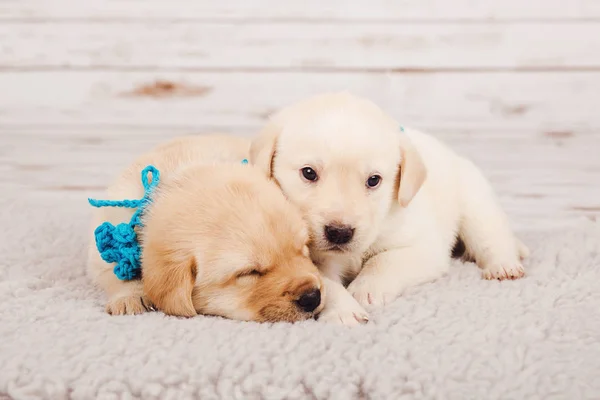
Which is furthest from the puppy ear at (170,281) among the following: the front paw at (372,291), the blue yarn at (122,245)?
the front paw at (372,291)

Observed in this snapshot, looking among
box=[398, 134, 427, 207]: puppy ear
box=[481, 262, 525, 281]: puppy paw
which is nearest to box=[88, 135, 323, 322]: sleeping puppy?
box=[398, 134, 427, 207]: puppy ear

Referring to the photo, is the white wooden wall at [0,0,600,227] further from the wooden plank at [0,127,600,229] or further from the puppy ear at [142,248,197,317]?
the puppy ear at [142,248,197,317]

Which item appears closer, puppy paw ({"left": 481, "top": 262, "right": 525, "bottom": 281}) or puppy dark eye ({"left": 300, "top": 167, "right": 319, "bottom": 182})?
puppy dark eye ({"left": 300, "top": 167, "right": 319, "bottom": 182})

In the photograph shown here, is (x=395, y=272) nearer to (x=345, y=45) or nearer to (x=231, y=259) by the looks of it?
(x=231, y=259)

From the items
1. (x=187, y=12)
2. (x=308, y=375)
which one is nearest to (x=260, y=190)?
(x=308, y=375)

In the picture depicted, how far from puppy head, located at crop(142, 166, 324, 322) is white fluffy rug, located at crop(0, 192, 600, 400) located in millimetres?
62

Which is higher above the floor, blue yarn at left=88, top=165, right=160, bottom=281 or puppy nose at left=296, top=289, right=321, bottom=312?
blue yarn at left=88, top=165, right=160, bottom=281

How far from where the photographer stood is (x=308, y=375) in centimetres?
147

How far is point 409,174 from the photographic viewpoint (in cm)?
211

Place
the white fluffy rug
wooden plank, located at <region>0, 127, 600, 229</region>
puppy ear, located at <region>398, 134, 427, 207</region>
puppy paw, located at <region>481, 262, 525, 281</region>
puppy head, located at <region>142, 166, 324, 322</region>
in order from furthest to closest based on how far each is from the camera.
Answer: wooden plank, located at <region>0, 127, 600, 229</region> < puppy paw, located at <region>481, 262, 525, 281</region> < puppy ear, located at <region>398, 134, 427, 207</region> < puppy head, located at <region>142, 166, 324, 322</region> < the white fluffy rug

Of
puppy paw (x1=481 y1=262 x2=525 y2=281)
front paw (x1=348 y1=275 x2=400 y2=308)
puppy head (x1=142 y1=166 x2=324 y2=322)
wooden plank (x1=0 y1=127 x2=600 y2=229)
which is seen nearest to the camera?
puppy head (x1=142 y1=166 x2=324 y2=322)

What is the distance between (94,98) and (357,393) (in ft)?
9.18

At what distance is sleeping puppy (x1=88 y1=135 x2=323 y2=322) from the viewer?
1.74m

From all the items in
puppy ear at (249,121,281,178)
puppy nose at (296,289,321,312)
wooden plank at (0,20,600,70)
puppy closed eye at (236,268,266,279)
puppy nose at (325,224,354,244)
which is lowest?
puppy nose at (296,289,321,312)
